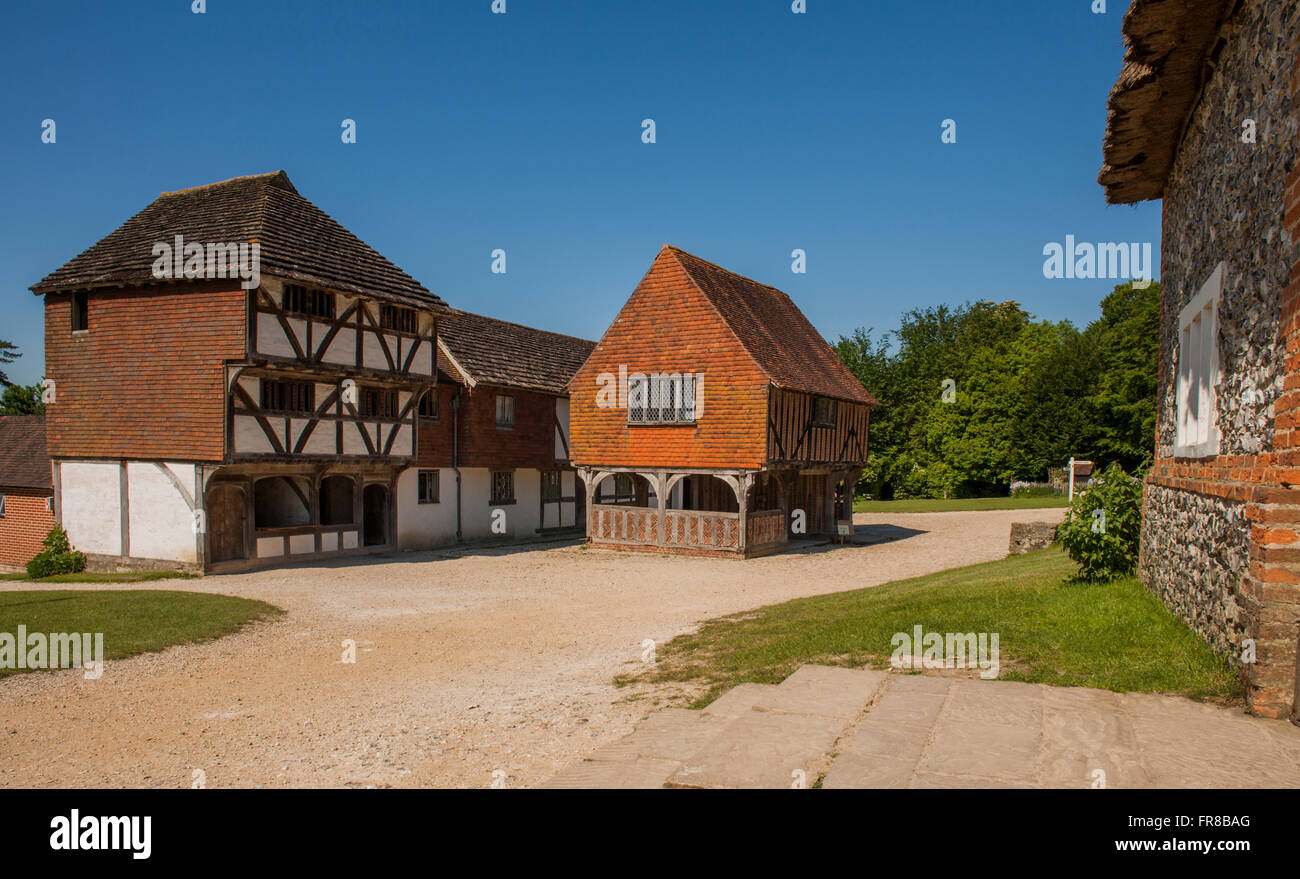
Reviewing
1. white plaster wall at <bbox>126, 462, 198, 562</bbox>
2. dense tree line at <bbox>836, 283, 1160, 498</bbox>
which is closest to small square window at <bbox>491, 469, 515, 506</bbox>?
white plaster wall at <bbox>126, 462, 198, 562</bbox>

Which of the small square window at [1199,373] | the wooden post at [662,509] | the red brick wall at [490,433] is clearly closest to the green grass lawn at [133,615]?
the red brick wall at [490,433]

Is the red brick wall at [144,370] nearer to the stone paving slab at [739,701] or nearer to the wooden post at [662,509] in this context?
the wooden post at [662,509]

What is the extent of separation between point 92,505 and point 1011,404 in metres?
52.2

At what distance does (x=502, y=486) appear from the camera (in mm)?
29672

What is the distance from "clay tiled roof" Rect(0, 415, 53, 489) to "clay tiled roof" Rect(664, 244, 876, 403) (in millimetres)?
19592

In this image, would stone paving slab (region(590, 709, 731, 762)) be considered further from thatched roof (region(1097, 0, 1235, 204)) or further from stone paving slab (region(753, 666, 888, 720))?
thatched roof (region(1097, 0, 1235, 204))

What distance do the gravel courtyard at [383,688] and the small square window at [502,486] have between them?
1018 centimetres

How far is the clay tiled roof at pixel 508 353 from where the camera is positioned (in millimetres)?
28156

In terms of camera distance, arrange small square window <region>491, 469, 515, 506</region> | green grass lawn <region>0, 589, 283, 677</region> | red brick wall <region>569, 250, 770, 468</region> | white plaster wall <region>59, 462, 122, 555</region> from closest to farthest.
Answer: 1. green grass lawn <region>0, 589, 283, 677</region>
2. white plaster wall <region>59, 462, 122, 555</region>
3. red brick wall <region>569, 250, 770, 468</region>
4. small square window <region>491, 469, 515, 506</region>

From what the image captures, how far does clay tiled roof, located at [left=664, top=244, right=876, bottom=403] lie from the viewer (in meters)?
23.6
